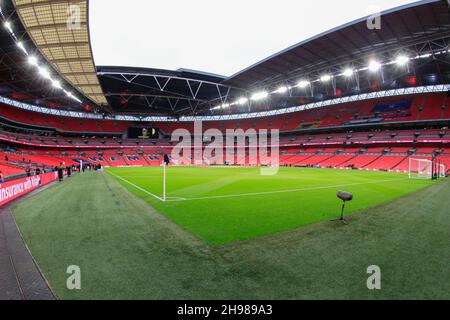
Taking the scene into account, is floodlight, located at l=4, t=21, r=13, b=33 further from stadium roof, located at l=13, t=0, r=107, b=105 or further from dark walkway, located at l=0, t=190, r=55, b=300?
dark walkway, located at l=0, t=190, r=55, b=300

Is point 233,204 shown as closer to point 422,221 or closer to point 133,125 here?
point 422,221

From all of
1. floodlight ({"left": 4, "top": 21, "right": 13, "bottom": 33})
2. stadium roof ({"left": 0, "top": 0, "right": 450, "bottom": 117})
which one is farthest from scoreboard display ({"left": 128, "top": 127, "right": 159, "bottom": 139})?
floodlight ({"left": 4, "top": 21, "right": 13, "bottom": 33})

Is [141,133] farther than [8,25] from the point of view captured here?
Yes

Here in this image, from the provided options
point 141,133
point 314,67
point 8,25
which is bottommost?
point 141,133

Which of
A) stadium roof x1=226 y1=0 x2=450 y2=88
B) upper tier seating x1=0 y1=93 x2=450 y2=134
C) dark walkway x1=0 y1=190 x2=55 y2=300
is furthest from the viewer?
upper tier seating x1=0 y1=93 x2=450 y2=134

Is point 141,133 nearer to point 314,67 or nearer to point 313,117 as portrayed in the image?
point 313,117

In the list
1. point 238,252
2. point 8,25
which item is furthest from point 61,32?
→ point 238,252

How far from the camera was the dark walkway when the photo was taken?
9.14ft

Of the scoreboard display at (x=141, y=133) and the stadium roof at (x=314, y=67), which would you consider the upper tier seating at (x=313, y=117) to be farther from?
the scoreboard display at (x=141, y=133)

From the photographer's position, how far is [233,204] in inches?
344

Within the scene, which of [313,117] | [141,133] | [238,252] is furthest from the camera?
[141,133]

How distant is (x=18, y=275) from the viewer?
10.8ft

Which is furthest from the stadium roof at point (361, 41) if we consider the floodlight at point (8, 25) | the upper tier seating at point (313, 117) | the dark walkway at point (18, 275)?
the dark walkway at point (18, 275)

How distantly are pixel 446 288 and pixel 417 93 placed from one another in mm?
59615
